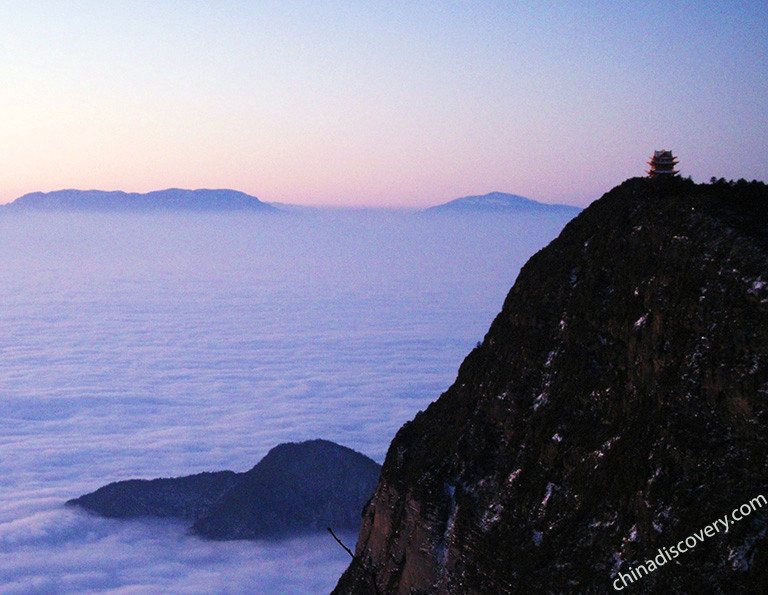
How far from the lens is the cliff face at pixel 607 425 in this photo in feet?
34.6

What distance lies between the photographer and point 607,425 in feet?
43.0

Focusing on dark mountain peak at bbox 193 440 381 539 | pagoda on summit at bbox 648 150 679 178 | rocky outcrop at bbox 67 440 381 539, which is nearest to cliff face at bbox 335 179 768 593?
pagoda on summit at bbox 648 150 679 178

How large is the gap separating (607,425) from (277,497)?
56097 mm

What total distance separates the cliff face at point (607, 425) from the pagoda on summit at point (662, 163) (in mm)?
506

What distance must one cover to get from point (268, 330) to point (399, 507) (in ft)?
607

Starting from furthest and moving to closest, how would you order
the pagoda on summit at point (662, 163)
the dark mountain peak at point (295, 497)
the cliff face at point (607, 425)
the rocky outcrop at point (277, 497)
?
the rocky outcrop at point (277, 497) → the dark mountain peak at point (295, 497) → the pagoda on summit at point (662, 163) → the cliff face at point (607, 425)

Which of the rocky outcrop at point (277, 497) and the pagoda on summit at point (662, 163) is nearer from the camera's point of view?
the pagoda on summit at point (662, 163)

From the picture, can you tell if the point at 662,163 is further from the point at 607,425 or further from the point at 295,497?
the point at 295,497

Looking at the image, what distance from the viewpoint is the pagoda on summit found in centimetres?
1606

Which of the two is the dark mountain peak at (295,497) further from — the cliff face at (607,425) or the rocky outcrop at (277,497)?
the cliff face at (607,425)

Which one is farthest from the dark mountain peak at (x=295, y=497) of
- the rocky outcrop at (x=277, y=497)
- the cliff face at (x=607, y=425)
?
the cliff face at (x=607, y=425)

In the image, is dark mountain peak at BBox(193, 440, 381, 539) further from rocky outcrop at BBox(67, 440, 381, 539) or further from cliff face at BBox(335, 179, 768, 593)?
cliff face at BBox(335, 179, 768, 593)

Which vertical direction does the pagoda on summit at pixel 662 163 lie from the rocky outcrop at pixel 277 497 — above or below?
above

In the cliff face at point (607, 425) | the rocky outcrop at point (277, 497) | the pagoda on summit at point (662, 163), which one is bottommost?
the rocky outcrop at point (277, 497)
